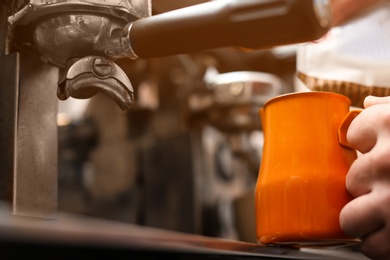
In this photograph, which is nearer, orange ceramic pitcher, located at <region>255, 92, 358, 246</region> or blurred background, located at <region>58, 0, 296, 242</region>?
orange ceramic pitcher, located at <region>255, 92, 358, 246</region>

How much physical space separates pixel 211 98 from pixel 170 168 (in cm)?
14

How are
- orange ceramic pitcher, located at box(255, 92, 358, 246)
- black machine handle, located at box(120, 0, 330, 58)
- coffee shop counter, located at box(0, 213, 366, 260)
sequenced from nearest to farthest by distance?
coffee shop counter, located at box(0, 213, 366, 260)
black machine handle, located at box(120, 0, 330, 58)
orange ceramic pitcher, located at box(255, 92, 358, 246)

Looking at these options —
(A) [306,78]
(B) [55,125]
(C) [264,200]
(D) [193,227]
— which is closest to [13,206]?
(B) [55,125]

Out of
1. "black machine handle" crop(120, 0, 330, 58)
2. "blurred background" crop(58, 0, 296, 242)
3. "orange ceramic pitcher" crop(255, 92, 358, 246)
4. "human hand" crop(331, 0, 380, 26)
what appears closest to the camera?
"black machine handle" crop(120, 0, 330, 58)

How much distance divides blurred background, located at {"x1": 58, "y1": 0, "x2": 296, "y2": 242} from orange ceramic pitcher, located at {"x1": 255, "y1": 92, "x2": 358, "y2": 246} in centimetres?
51

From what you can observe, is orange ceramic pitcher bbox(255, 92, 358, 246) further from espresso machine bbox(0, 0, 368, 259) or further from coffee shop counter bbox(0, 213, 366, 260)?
coffee shop counter bbox(0, 213, 366, 260)

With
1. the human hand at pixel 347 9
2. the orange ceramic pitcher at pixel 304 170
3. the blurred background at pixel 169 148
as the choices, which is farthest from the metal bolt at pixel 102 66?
the blurred background at pixel 169 148

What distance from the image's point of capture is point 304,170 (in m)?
0.49

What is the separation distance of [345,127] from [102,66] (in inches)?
7.6

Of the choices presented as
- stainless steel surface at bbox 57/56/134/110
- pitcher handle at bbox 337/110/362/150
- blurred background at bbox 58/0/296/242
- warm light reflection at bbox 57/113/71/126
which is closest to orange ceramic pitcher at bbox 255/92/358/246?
pitcher handle at bbox 337/110/362/150

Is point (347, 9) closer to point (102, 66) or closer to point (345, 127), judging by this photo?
point (345, 127)

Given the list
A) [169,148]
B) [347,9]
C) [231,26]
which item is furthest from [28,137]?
[169,148]

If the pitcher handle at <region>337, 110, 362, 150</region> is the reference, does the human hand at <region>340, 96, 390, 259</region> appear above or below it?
below

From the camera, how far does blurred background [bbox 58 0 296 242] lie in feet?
3.47
